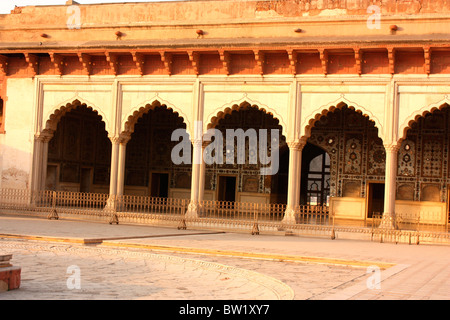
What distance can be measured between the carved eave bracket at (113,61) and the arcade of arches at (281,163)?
1.78 m

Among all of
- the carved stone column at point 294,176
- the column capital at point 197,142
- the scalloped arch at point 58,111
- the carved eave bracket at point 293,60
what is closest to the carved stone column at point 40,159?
the scalloped arch at point 58,111

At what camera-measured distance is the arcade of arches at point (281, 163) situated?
18.0 metres

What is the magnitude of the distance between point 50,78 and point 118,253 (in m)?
9.79

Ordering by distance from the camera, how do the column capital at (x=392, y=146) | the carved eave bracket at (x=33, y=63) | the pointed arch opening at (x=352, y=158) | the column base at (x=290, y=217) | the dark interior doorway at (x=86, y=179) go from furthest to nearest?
the dark interior doorway at (x=86, y=179) < the pointed arch opening at (x=352, y=158) < the carved eave bracket at (x=33, y=63) < the column base at (x=290, y=217) < the column capital at (x=392, y=146)

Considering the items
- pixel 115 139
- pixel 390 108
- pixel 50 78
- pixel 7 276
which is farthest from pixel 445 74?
pixel 7 276

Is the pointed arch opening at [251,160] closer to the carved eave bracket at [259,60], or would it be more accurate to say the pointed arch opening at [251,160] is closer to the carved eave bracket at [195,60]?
the carved eave bracket at [195,60]

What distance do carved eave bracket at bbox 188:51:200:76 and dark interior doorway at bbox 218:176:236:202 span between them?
493 centimetres

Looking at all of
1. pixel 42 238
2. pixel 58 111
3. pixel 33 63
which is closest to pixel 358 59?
pixel 42 238

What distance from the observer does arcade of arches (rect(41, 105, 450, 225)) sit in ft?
59.2

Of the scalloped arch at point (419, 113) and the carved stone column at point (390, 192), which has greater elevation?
the scalloped arch at point (419, 113)

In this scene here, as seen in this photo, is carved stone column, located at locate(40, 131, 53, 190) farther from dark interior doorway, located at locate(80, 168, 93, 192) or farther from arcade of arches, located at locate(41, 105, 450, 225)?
dark interior doorway, located at locate(80, 168, 93, 192)

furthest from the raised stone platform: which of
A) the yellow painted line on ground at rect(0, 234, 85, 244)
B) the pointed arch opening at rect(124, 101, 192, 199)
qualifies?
the pointed arch opening at rect(124, 101, 192, 199)

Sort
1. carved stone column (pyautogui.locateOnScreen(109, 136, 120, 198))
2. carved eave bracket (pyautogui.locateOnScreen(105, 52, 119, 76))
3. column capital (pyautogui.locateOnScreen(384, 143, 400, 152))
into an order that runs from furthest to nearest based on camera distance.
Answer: carved stone column (pyautogui.locateOnScreen(109, 136, 120, 198)), carved eave bracket (pyautogui.locateOnScreen(105, 52, 119, 76)), column capital (pyautogui.locateOnScreen(384, 143, 400, 152))

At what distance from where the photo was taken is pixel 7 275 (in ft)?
19.0
